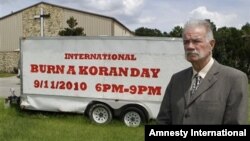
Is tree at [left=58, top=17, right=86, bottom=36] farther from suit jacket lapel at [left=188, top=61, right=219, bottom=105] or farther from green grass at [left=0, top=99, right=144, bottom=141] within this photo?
suit jacket lapel at [left=188, top=61, right=219, bottom=105]

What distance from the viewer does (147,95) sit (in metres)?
14.4

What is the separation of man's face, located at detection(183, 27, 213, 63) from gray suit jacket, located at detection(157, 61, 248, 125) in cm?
17

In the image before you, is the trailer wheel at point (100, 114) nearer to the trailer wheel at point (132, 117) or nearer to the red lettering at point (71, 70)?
the trailer wheel at point (132, 117)

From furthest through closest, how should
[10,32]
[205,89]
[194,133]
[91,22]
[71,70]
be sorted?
1. [10,32]
2. [91,22]
3. [71,70]
4. [205,89]
5. [194,133]

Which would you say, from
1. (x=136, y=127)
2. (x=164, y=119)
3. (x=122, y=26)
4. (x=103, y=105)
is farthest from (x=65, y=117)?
(x=122, y=26)

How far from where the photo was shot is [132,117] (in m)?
14.5

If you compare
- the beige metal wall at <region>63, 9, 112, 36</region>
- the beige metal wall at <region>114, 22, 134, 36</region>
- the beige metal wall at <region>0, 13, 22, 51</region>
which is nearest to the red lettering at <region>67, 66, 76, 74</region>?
the beige metal wall at <region>63, 9, 112, 36</region>

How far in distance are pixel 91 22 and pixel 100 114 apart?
43145 mm

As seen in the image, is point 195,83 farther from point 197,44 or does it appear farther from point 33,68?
point 33,68

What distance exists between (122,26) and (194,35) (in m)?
60.7

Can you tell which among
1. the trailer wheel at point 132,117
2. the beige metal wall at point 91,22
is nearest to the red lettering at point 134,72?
the trailer wheel at point 132,117

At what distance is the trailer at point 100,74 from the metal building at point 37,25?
40.8 m

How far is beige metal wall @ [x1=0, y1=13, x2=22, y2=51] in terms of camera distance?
5931 centimetres

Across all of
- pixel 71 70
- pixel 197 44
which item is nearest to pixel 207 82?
pixel 197 44
